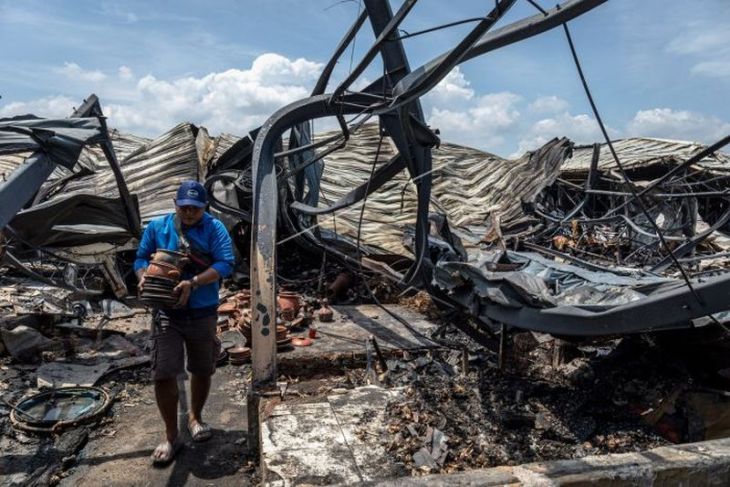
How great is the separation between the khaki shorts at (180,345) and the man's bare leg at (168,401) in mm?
66

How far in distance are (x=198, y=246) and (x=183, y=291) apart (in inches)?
14.6

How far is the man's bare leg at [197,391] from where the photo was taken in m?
4.09

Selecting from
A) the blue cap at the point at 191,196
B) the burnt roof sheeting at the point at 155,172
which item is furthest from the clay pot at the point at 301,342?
the burnt roof sheeting at the point at 155,172

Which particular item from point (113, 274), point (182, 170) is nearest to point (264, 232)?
point (113, 274)

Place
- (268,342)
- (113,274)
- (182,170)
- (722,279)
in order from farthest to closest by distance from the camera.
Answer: (182,170), (113,274), (268,342), (722,279)

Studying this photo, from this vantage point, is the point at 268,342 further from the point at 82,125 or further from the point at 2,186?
the point at 82,125

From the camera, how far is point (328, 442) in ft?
11.1

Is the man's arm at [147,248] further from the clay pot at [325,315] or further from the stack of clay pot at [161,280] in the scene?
the clay pot at [325,315]

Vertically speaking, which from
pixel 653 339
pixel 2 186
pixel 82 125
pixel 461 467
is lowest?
pixel 461 467

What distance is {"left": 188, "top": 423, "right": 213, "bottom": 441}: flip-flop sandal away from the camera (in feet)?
13.8

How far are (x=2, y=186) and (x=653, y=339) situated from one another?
5609 millimetres

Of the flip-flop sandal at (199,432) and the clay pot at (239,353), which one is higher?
the clay pot at (239,353)

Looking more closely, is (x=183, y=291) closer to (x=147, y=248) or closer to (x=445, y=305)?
(x=147, y=248)

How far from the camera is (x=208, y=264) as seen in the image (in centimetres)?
389
